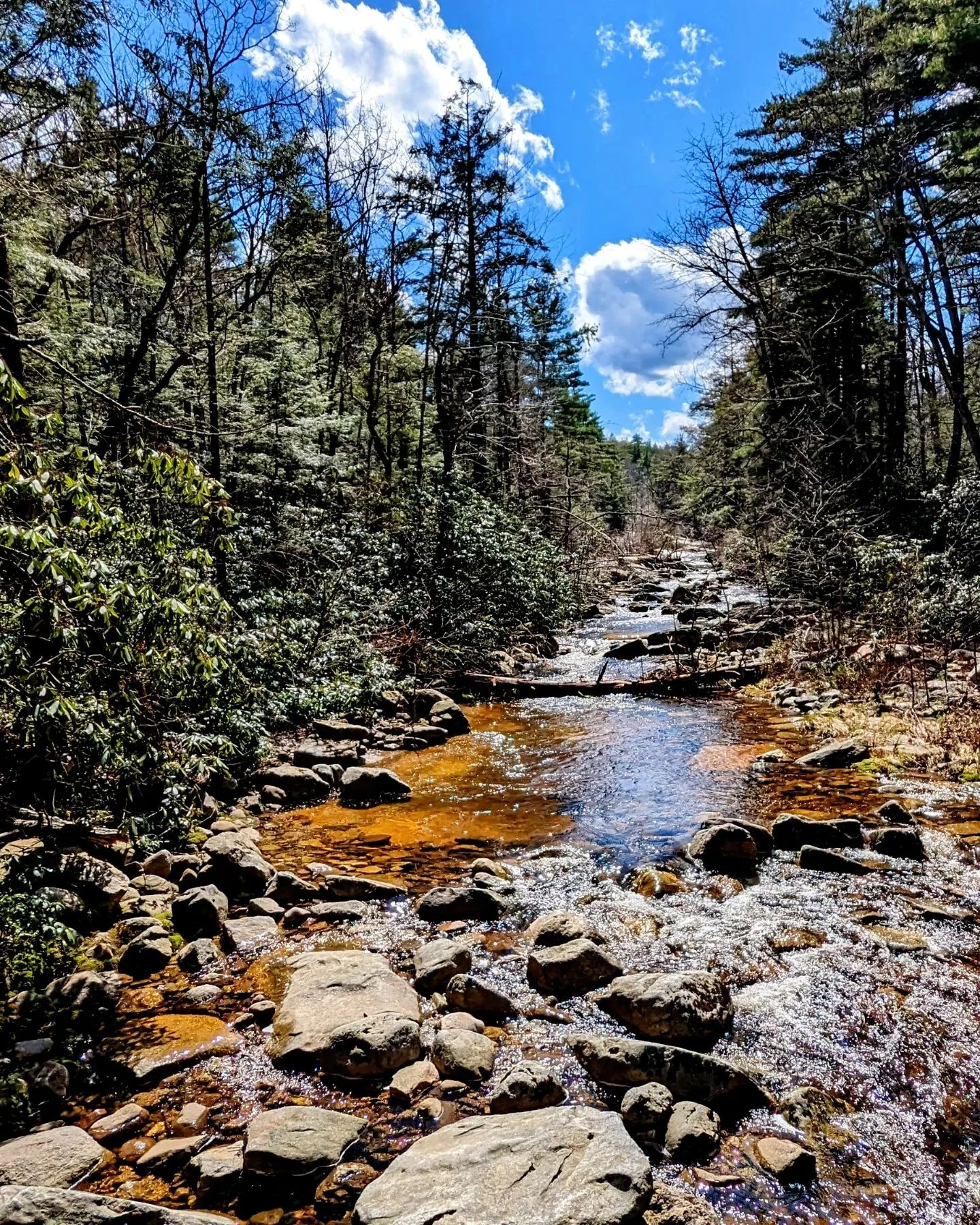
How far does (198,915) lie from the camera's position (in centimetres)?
458

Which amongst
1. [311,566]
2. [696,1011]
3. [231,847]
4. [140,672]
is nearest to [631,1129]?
[696,1011]

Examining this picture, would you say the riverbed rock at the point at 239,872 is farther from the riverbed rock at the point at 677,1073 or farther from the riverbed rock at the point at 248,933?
the riverbed rock at the point at 677,1073

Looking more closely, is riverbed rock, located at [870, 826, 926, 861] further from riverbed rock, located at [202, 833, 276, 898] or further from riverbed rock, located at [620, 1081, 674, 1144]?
riverbed rock, located at [202, 833, 276, 898]

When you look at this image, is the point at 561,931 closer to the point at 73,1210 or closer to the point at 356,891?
the point at 356,891

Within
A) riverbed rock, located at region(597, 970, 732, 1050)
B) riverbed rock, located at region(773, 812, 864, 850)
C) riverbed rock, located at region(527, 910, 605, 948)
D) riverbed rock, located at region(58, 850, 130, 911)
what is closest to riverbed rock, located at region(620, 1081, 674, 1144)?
riverbed rock, located at region(597, 970, 732, 1050)

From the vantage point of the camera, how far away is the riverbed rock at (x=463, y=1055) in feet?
10.5

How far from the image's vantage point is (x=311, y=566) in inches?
469

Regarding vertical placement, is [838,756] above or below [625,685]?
below

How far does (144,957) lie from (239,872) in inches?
42.4

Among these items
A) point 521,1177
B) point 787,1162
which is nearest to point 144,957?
point 521,1177

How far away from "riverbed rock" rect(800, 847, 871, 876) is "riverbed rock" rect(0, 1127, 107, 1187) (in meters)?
4.75

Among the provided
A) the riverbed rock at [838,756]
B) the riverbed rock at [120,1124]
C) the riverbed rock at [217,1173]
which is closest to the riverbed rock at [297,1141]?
the riverbed rock at [217,1173]

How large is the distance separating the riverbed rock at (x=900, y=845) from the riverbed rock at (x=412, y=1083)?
158 inches

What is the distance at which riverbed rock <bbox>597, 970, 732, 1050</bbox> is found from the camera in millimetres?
3355
